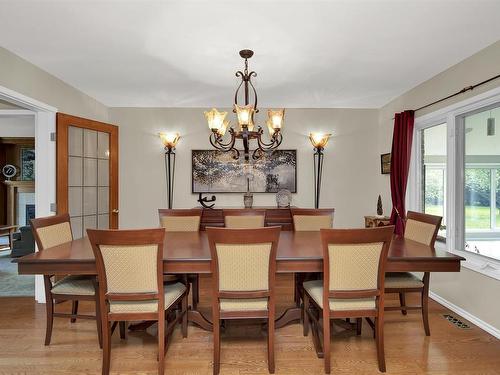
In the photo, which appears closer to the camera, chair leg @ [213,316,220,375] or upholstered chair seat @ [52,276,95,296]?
chair leg @ [213,316,220,375]

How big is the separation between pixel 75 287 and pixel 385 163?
4.01 metres

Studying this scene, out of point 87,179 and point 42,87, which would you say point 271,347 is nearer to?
point 87,179

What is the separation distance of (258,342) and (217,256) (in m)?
0.96

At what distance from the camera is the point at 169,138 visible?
4227 millimetres

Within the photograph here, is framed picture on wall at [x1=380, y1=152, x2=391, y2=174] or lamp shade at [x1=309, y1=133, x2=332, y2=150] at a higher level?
lamp shade at [x1=309, y1=133, x2=332, y2=150]

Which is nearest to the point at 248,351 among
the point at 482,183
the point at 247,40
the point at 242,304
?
the point at 242,304

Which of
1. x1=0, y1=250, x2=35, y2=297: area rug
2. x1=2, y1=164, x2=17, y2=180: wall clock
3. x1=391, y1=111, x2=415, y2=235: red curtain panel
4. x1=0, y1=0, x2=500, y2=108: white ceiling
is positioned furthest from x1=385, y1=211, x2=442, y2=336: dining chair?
x1=2, y1=164, x2=17, y2=180: wall clock

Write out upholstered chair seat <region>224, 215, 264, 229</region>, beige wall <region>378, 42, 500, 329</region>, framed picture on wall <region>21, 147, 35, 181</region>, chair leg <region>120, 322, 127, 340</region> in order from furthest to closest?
1. framed picture on wall <region>21, 147, 35, 181</region>
2. upholstered chair seat <region>224, 215, 264, 229</region>
3. beige wall <region>378, 42, 500, 329</region>
4. chair leg <region>120, 322, 127, 340</region>

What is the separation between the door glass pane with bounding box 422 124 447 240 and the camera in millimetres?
3443

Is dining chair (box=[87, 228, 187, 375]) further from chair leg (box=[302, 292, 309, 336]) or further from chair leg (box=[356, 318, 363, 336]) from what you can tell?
chair leg (box=[356, 318, 363, 336])

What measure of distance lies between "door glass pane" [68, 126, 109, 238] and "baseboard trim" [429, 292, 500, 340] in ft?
13.7

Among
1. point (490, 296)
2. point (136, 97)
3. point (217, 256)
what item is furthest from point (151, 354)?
point (136, 97)

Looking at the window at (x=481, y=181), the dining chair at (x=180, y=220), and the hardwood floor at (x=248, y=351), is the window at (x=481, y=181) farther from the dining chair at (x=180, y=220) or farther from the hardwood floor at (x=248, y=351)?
the dining chair at (x=180, y=220)

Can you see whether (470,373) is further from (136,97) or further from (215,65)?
(136,97)
